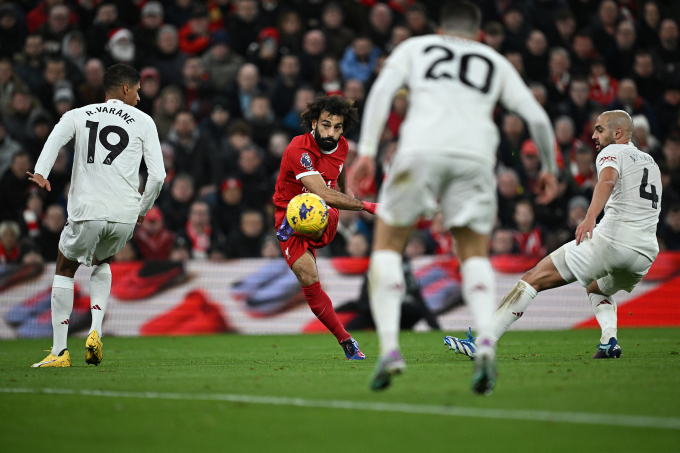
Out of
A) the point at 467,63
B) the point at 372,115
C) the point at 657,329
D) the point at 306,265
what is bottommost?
the point at 657,329

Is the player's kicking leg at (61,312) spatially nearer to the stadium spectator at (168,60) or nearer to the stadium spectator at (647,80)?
the stadium spectator at (168,60)

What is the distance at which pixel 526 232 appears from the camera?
43.3 feet

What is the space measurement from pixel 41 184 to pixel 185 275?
5978 mm

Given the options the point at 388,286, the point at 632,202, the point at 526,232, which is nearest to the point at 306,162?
the point at 632,202

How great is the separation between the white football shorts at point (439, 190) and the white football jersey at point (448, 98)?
63mm

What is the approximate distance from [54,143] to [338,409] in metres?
4.04

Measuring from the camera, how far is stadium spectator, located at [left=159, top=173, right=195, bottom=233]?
13367 mm

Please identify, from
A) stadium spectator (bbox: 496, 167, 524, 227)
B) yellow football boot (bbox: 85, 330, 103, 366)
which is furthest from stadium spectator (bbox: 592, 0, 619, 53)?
yellow football boot (bbox: 85, 330, 103, 366)

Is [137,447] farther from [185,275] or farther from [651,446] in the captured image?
[185,275]

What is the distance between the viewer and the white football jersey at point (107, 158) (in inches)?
284

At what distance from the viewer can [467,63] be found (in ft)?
16.3

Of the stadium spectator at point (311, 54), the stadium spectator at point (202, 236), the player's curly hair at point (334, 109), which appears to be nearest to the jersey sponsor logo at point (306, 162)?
the player's curly hair at point (334, 109)

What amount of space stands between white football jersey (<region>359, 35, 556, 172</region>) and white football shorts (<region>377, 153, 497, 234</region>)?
6 centimetres

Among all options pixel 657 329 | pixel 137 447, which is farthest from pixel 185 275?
pixel 137 447
